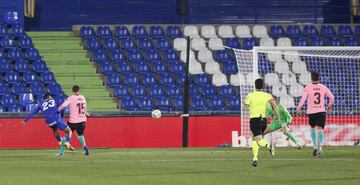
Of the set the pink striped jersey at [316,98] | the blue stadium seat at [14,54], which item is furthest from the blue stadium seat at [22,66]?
the pink striped jersey at [316,98]

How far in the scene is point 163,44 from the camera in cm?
3672

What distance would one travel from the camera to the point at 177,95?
3412cm

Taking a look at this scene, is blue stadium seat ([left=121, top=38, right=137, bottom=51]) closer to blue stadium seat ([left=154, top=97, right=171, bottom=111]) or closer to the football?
blue stadium seat ([left=154, top=97, right=171, bottom=111])

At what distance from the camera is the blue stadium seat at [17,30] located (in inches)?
1443

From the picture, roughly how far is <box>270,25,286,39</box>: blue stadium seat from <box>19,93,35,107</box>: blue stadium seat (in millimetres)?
10814

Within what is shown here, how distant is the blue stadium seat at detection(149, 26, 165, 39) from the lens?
122 feet

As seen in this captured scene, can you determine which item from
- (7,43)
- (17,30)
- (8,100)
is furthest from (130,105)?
(17,30)

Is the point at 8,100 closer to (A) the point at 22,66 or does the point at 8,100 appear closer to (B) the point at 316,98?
(A) the point at 22,66

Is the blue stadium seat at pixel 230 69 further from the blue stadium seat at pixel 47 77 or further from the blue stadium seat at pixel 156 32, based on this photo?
the blue stadium seat at pixel 47 77

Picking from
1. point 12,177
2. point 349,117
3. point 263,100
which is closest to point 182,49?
point 349,117

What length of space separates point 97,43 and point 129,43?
133 centimetres

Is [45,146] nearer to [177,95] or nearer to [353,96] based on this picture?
[177,95]

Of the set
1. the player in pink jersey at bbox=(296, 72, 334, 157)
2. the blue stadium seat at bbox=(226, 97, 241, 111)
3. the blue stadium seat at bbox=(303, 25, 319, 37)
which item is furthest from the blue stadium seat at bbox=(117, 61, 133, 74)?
the player in pink jersey at bbox=(296, 72, 334, 157)

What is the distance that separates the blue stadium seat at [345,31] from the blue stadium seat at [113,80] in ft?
31.8
